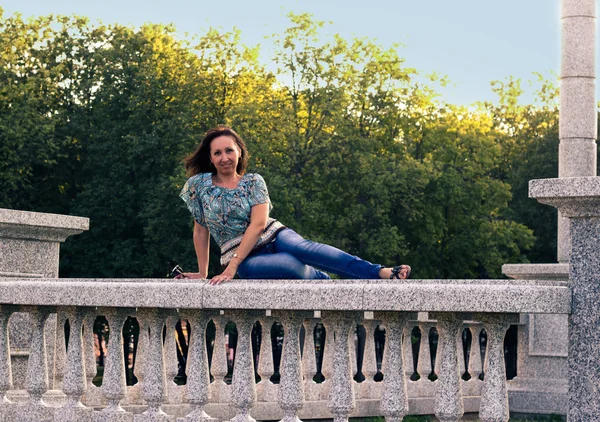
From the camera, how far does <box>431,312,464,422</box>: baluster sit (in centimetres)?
498

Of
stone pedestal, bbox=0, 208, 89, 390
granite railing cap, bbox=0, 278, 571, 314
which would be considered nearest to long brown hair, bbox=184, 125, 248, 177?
stone pedestal, bbox=0, 208, 89, 390

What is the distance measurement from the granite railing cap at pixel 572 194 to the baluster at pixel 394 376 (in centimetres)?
99

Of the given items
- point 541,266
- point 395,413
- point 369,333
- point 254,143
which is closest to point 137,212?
point 254,143

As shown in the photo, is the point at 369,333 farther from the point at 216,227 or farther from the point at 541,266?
the point at 541,266

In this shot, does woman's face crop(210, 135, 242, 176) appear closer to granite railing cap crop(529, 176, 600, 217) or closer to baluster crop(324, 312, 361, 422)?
baluster crop(324, 312, 361, 422)

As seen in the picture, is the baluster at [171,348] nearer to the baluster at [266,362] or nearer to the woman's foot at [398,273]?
the baluster at [266,362]

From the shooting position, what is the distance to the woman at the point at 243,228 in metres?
6.48

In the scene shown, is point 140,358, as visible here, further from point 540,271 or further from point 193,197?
point 540,271

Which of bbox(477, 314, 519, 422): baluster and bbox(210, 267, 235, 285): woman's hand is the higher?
bbox(210, 267, 235, 285): woman's hand

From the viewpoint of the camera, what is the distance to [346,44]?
3325 centimetres

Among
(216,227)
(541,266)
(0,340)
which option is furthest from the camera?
(541,266)

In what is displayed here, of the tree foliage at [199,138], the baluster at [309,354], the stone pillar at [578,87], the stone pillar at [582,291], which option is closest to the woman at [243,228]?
the stone pillar at [582,291]

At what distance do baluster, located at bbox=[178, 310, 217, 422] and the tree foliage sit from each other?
74.9ft

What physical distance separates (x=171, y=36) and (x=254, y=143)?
23.4 feet
